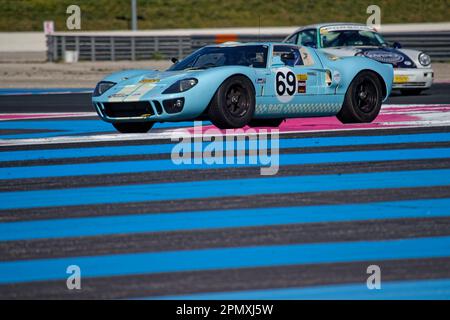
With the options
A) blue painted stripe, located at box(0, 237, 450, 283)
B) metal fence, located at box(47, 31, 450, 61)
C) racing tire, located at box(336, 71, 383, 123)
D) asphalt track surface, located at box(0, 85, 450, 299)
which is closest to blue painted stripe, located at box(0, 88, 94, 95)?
asphalt track surface, located at box(0, 85, 450, 299)

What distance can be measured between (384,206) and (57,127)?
22.8 ft

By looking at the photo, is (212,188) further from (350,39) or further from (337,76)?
(350,39)

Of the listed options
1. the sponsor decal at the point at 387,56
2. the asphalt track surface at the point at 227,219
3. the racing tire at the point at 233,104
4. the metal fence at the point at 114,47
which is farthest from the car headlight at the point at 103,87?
the metal fence at the point at 114,47

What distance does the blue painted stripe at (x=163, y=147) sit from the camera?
A: 10.9m

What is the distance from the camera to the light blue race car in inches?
443

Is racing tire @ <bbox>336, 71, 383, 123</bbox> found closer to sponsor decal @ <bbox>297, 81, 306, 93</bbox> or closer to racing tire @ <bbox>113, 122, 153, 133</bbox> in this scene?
sponsor decal @ <bbox>297, 81, 306, 93</bbox>

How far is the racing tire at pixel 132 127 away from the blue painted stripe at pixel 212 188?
375 cm

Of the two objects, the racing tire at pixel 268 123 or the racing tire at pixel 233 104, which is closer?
the racing tire at pixel 233 104

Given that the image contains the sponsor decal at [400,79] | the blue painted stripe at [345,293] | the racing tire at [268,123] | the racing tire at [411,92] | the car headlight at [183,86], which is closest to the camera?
the blue painted stripe at [345,293]

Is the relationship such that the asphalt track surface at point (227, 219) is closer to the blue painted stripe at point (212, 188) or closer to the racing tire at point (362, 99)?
the blue painted stripe at point (212, 188)

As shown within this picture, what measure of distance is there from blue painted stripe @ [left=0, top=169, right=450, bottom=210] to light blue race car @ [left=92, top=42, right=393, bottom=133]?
2.42 metres

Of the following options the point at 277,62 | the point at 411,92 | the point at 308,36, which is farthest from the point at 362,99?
the point at 411,92

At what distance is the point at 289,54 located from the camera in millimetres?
12023

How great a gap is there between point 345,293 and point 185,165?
4369 mm
